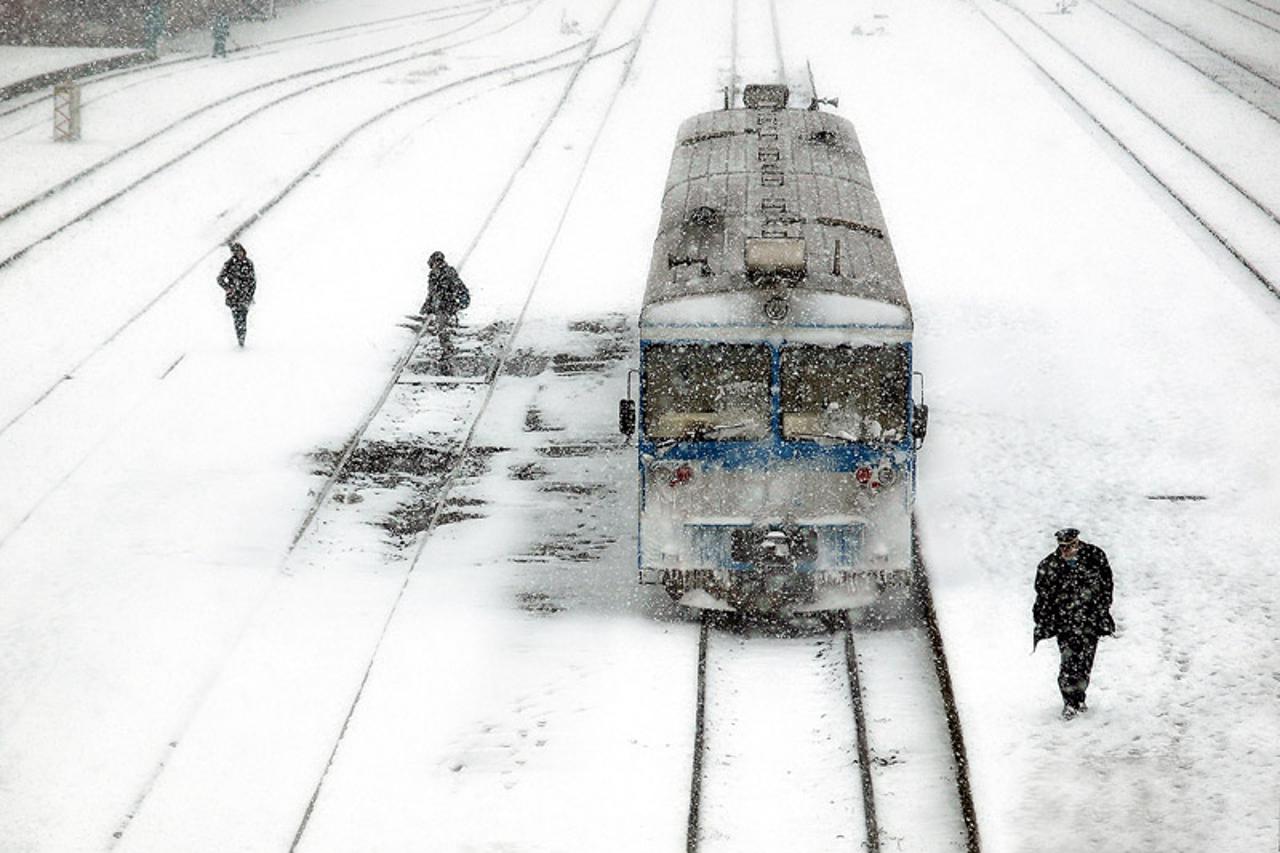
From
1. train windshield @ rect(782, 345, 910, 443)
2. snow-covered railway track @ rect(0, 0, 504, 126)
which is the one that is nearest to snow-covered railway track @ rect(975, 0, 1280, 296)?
train windshield @ rect(782, 345, 910, 443)

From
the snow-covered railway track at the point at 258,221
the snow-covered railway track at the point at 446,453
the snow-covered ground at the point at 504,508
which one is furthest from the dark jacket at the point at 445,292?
the snow-covered ground at the point at 504,508

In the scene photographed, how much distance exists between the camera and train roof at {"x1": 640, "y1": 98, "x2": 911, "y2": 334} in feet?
39.4

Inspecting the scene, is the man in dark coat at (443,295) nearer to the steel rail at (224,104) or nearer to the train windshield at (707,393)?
→ the steel rail at (224,104)

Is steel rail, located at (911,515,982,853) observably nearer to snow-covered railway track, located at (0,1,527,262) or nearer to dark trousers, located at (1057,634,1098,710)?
dark trousers, located at (1057,634,1098,710)

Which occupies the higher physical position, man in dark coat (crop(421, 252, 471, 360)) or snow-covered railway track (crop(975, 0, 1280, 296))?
snow-covered railway track (crop(975, 0, 1280, 296))

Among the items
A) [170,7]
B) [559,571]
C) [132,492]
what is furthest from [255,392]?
[170,7]

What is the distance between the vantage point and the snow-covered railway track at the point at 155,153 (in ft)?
84.1

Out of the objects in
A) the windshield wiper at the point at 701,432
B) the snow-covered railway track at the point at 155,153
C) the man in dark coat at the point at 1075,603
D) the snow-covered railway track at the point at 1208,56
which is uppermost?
the snow-covered railway track at the point at 1208,56

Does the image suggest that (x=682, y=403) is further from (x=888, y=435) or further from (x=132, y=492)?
(x=132, y=492)

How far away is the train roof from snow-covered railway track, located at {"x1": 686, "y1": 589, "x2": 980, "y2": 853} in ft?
7.70

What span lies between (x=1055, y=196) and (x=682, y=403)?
1699 centimetres

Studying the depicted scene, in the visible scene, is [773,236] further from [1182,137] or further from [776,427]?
[1182,137]

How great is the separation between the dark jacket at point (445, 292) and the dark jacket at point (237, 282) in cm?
209

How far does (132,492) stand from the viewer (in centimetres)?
1551
